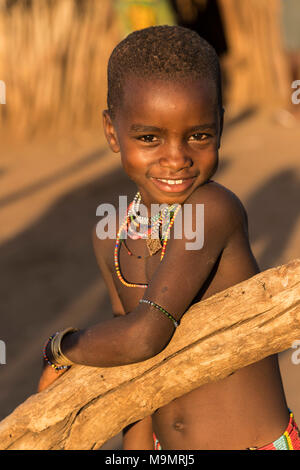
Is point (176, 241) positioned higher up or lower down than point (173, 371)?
higher up

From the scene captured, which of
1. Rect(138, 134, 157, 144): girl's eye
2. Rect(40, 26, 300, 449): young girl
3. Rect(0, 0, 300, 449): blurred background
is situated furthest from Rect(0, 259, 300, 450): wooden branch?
Rect(0, 0, 300, 449): blurred background

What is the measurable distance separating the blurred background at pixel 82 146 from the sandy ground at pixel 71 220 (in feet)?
0.04

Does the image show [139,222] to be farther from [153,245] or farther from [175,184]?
[175,184]

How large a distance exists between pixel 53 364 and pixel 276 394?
72 centimetres

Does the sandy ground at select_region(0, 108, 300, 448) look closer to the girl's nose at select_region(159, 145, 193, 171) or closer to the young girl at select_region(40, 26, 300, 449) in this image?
the young girl at select_region(40, 26, 300, 449)

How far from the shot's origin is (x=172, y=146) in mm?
1749

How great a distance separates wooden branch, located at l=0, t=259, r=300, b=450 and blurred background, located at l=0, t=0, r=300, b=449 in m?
1.74

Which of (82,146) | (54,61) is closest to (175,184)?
(82,146)

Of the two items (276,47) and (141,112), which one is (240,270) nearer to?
(141,112)

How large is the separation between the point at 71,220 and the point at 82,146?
256 cm

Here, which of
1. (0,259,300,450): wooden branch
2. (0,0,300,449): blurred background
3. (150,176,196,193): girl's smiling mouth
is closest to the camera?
(0,259,300,450): wooden branch

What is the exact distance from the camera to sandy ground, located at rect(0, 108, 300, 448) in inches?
182

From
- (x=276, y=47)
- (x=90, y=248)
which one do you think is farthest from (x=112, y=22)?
(x=90, y=248)

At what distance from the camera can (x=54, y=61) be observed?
29.0 ft
